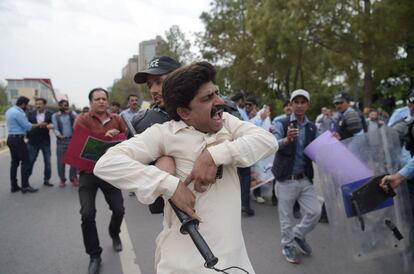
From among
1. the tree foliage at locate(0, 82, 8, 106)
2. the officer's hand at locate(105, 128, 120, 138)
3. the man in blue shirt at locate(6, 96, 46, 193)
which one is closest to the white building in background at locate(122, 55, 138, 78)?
the officer's hand at locate(105, 128, 120, 138)

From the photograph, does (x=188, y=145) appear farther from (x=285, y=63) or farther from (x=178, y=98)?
(x=285, y=63)

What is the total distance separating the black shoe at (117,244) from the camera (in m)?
3.96

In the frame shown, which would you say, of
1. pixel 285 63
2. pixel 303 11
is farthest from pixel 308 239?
pixel 285 63

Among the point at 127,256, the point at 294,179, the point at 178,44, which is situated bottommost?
the point at 127,256

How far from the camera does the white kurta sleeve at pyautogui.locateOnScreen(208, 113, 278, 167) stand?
1.44 meters

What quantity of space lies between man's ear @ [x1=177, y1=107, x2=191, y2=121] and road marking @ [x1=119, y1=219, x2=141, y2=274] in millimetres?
2443

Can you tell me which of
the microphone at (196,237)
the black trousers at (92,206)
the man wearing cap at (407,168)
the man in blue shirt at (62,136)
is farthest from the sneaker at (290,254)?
the man in blue shirt at (62,136)

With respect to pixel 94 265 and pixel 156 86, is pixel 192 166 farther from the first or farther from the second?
pixel 94 265

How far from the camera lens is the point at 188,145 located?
1519 mm

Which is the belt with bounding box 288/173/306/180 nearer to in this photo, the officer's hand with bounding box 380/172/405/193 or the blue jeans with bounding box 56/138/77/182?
the officer's hand with bounding box 380/172/405/193

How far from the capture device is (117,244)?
3994 mm

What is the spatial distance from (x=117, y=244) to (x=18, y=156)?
3854mm

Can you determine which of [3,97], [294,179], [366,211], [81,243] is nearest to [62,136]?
[81,243]

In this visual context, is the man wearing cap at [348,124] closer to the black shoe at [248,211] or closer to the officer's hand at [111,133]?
the black shoe at [248,211]
